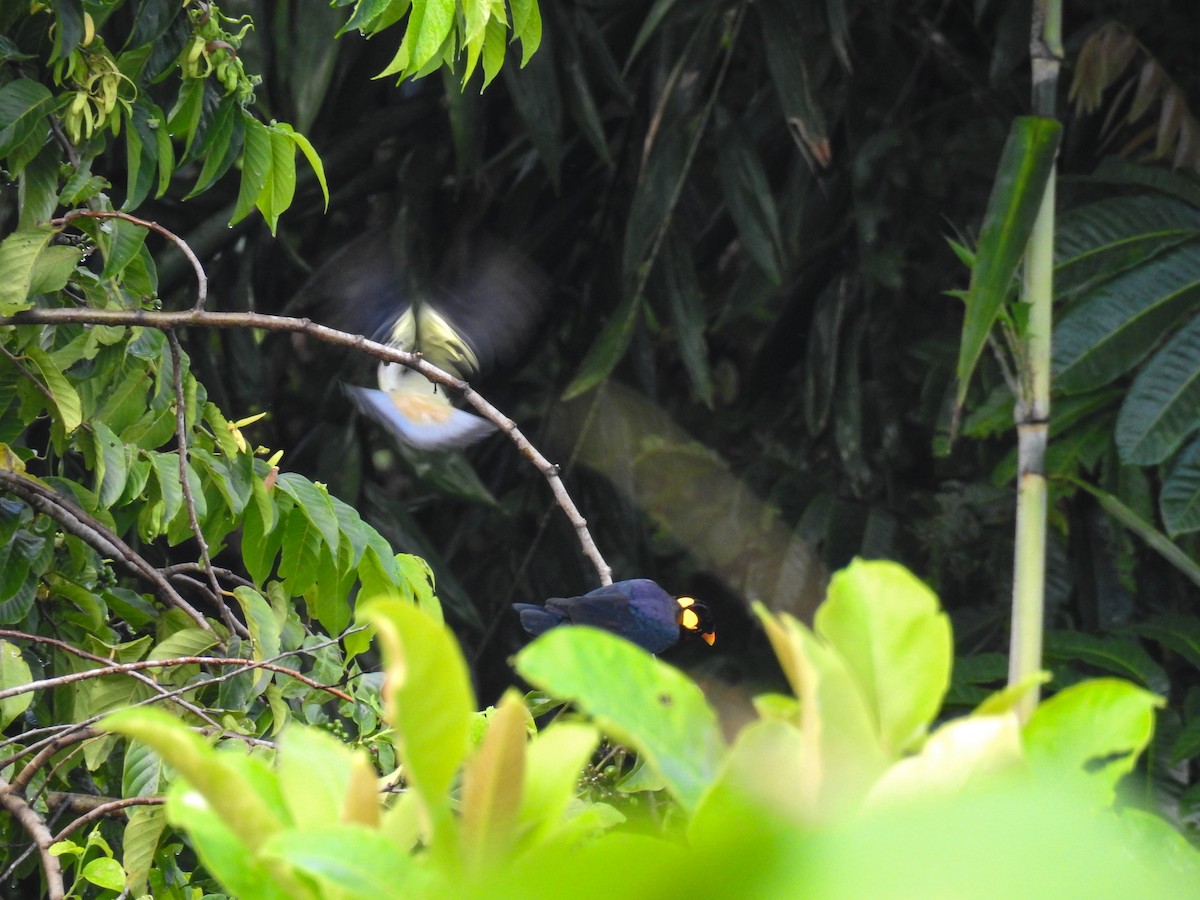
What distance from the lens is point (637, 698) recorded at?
1.52 ft

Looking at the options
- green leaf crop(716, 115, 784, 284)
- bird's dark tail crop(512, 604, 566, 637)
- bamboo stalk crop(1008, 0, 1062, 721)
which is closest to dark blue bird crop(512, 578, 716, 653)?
bird's dark tail crop(512, 604, 566, 637)

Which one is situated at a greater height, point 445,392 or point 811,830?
point 811,830

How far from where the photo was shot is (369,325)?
9.00 ft

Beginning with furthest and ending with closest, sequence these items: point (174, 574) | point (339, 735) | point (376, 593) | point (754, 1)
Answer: point (754, 1) < point (174, 574) < point (376, 593) < point (339, 735)

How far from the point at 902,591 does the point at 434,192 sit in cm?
297

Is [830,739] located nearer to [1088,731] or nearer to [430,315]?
[1088,731]

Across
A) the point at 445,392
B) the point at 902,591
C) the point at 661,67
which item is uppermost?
the point at 902,591

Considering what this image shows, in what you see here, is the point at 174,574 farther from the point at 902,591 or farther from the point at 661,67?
the point at 661,67

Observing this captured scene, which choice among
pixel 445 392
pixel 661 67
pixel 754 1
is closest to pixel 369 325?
pixel 445 392

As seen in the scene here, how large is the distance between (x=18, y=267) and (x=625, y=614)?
889 mm

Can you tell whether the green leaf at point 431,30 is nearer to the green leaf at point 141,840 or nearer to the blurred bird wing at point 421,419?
the green leaf at point 141,840

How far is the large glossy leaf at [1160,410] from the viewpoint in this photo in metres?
2.40

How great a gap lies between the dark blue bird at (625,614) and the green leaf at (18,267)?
784 mm

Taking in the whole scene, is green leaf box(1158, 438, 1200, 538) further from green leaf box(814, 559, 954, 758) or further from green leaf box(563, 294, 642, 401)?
green leaf box(814, 559, 954, 758)
